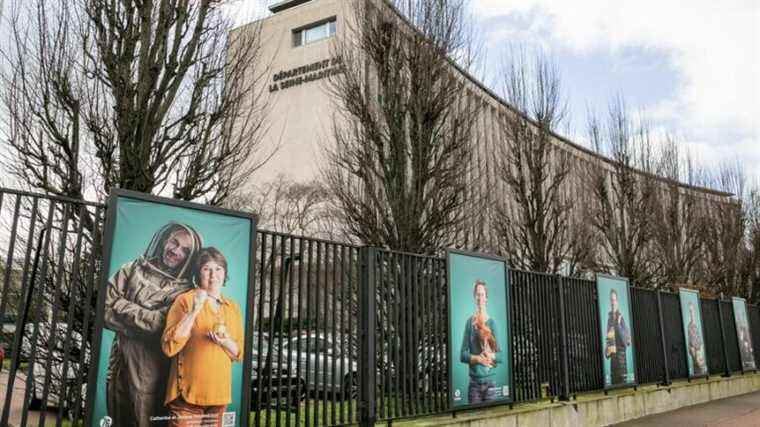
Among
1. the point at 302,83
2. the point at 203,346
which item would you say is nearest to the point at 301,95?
the point at 302,83

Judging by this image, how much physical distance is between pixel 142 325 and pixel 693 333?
14.1 meters

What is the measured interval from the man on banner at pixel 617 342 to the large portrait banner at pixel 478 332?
3454 mm

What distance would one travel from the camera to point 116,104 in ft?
19.7

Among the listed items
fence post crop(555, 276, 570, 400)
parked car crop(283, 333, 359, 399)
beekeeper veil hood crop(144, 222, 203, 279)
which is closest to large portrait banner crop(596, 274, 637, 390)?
fence post crop(555, 276, 570, 400)

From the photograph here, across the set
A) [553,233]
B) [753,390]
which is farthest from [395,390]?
[753,390]

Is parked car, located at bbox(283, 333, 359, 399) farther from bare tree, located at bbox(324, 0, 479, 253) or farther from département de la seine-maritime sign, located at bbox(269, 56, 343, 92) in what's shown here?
département de la seine-maritime sign, located at bbox(269, 56, 343, 92)

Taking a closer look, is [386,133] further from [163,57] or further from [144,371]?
[144,371]

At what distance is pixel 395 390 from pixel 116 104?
14.6 feet

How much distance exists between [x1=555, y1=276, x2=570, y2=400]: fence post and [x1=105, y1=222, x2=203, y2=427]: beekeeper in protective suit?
6.93m

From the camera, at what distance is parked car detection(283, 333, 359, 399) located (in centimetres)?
577

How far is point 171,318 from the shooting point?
4617 mm

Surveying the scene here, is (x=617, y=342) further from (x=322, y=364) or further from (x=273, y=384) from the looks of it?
(x=273, y=384)

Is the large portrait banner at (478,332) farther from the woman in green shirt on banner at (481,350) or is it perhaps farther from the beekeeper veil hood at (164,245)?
the beekeeper veil hood at (164,245)

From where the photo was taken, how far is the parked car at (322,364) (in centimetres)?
577
